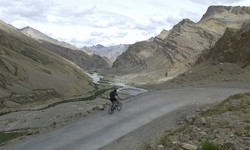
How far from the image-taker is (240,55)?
51.8m

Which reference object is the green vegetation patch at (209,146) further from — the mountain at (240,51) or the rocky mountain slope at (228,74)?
the mountain at (240,51)

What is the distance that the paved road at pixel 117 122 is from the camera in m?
20.5

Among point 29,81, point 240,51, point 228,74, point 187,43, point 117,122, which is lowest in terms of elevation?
point 117,122

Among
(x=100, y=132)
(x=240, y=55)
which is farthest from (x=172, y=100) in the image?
(x=240, y=55)

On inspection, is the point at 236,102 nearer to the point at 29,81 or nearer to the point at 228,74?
the point at 228,74

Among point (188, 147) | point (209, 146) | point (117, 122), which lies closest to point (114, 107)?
point (117, 122)

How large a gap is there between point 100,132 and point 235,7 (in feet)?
574

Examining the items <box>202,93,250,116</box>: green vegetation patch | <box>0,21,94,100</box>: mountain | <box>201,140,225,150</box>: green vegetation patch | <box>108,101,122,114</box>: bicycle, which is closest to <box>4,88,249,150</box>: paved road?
<box>108,101,122,114</box>: bicycle

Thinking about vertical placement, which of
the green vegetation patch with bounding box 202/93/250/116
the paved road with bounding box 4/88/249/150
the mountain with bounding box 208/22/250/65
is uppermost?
the mountain with bounding box 208/22/250/65

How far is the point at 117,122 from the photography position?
25.0 meters

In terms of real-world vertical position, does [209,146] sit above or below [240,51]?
below

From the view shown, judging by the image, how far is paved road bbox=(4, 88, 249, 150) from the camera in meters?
20.5

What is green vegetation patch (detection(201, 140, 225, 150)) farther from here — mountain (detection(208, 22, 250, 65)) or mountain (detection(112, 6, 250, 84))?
mountain (detection(112, 6, 250, 84))

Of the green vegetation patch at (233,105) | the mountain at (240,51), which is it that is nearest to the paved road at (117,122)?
the green vegetation patch at (233,105)
